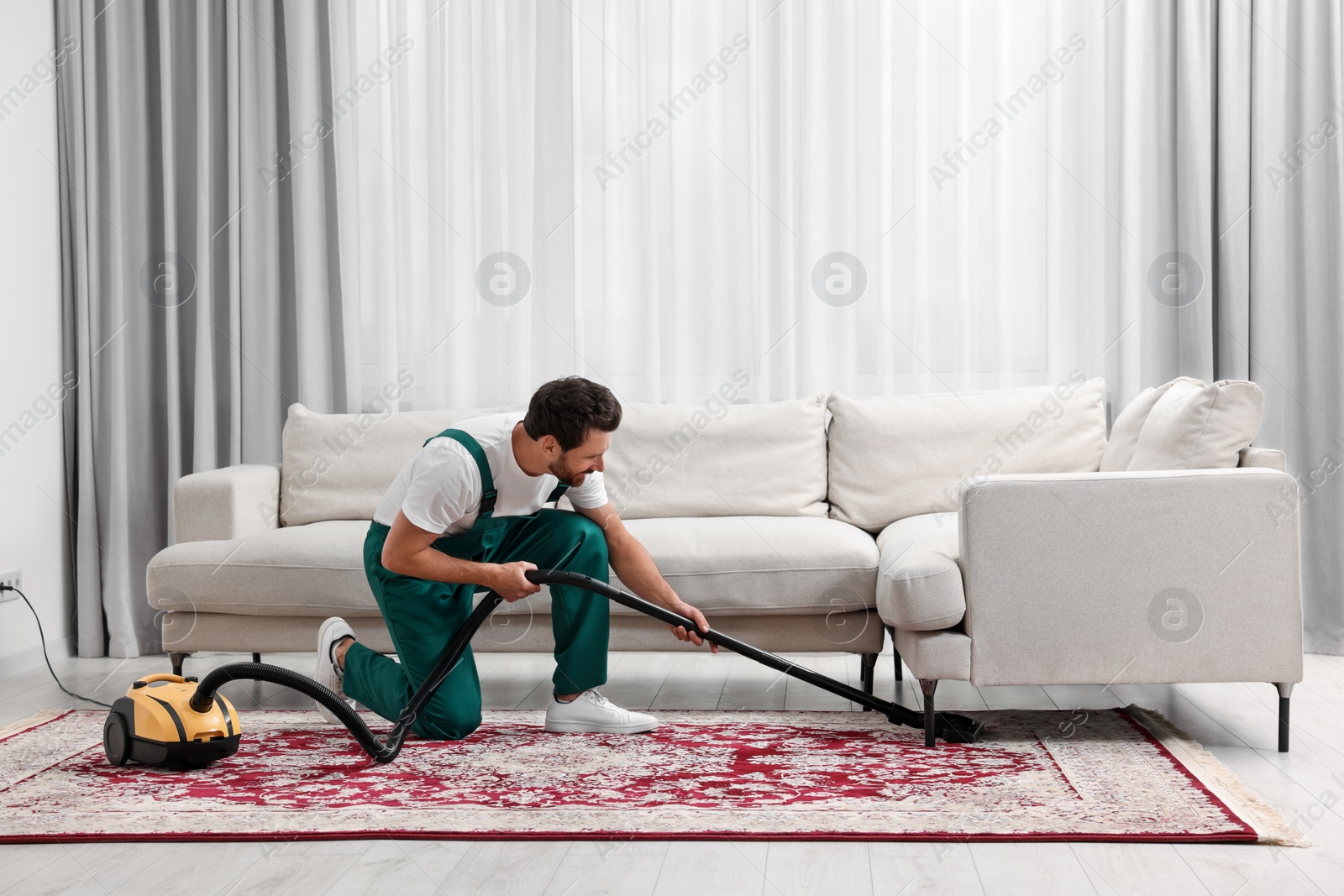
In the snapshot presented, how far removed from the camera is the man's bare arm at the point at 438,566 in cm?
214

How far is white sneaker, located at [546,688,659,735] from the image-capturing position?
7.82ft

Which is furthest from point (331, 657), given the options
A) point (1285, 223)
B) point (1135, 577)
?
point (1285, 223)

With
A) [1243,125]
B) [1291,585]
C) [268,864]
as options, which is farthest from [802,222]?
[268,864]

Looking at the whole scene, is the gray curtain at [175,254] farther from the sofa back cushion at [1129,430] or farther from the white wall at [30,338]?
the sofa back cushion at [1129,430]

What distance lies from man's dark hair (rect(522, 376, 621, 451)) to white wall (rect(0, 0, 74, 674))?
2.14 meters

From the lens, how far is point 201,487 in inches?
119

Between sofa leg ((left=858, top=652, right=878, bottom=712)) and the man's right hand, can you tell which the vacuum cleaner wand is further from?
sofa leg ((left=858, top=652, right=878, bottom=712))

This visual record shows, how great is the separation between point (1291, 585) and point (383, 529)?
1.83 meters

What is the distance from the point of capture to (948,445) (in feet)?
10.2

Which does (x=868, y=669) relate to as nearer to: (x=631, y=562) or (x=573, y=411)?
(x=631, y=562)

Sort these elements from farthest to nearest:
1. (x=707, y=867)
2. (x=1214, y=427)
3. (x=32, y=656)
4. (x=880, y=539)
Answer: (x=32, y=656) < (x=880, y=539) < (x=1214, y=427) < (x=707, y=867)

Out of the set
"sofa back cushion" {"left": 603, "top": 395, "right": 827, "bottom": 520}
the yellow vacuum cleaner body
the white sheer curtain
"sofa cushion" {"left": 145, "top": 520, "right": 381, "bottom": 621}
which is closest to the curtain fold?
the white sheer curtain

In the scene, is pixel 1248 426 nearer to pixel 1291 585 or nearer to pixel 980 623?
pixel 1291 585

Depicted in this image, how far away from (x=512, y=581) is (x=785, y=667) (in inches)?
22.2
